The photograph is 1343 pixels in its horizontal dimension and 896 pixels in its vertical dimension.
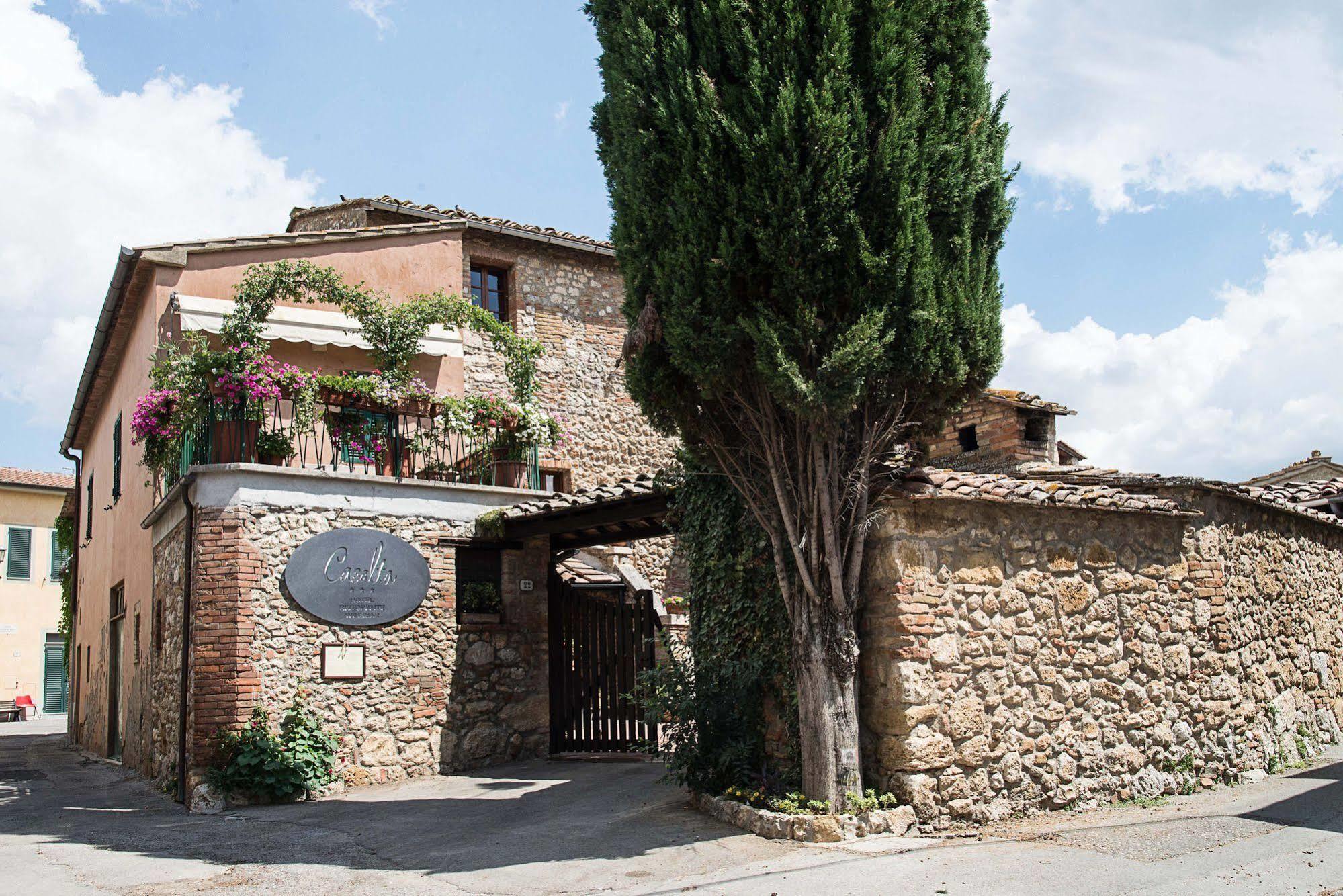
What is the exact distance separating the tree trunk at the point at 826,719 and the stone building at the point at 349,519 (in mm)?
5449

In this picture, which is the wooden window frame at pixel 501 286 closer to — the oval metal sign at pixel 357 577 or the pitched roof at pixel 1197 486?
the oval metal sign at pixel 357 577

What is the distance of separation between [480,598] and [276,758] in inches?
112

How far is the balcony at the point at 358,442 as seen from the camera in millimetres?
11055

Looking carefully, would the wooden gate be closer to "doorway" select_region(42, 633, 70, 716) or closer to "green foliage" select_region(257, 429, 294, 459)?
"green foliage" select_region(257, 429, 294, 459)

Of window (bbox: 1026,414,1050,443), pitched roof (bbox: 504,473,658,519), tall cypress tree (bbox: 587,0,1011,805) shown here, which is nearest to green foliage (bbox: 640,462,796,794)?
tall cypress tree (bbox: 587,0,1011,805)

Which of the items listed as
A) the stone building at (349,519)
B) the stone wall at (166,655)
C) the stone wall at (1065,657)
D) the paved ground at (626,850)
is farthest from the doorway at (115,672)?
the stone wall at (1065,657)

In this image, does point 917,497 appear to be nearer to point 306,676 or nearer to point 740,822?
point 740,822

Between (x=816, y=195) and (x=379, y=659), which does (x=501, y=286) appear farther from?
(x=816, y=195)

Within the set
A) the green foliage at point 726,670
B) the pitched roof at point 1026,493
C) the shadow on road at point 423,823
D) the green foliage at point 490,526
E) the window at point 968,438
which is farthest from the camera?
the window at point 968,438

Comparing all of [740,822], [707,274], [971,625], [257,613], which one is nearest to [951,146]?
[707,274]

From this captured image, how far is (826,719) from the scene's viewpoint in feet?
24.1

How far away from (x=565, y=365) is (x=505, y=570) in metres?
4.98

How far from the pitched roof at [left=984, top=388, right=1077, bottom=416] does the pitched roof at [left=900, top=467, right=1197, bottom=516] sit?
3.99 meters

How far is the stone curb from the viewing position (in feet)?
23.0
